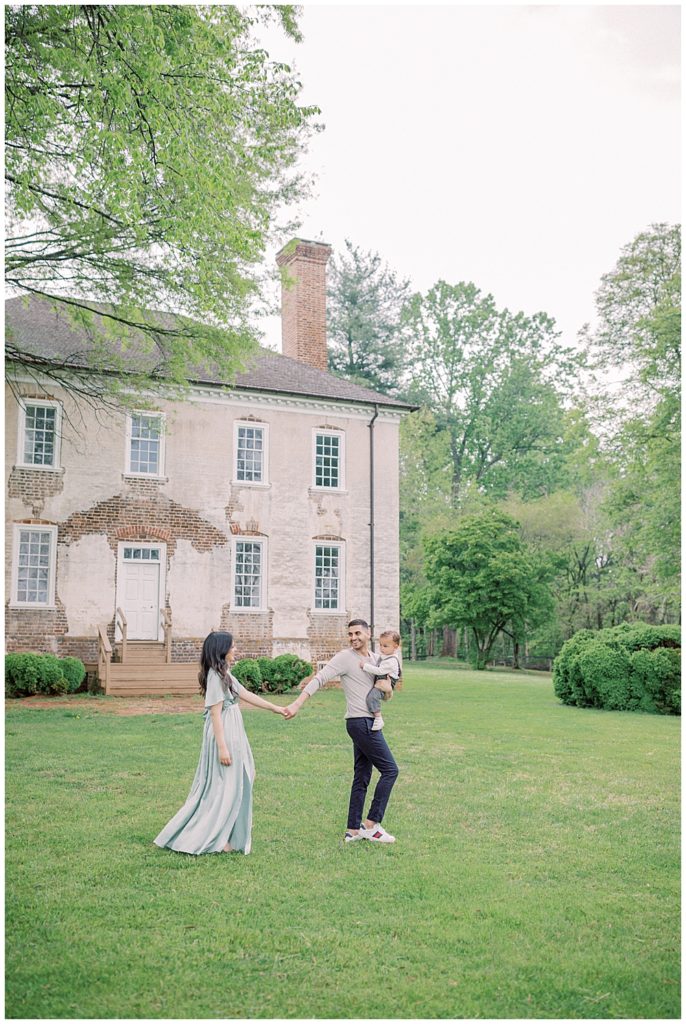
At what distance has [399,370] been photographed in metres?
→ 52.9

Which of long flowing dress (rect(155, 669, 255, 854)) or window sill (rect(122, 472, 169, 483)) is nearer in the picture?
long flowing dress (rect(155, 669, 255, 854))

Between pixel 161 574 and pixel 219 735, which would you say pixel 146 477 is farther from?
pixel 219 735

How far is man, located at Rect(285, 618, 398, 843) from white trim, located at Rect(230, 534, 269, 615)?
15443 millimetres

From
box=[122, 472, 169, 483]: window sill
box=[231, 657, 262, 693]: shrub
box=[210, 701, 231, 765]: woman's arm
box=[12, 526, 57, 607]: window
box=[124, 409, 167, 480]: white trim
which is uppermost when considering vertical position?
box=[124, 409, 167, 480]: white trim

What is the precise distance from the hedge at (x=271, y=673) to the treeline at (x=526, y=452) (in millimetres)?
11208

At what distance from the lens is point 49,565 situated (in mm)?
21016

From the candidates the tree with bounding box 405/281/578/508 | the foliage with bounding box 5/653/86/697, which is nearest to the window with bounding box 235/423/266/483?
the foliage with bounding box 5/653/86/697

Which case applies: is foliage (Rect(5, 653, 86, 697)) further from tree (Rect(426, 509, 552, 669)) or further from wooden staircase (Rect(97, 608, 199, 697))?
tree (Rect(426, 509, 552, 669))

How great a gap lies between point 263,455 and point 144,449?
3164mm

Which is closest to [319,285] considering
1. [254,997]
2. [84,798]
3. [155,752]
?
[155,752]

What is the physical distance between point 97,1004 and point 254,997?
0.76m

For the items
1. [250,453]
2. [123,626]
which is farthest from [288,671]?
[250,453]

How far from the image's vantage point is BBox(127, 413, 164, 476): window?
882 inches

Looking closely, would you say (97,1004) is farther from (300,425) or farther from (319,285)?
(319,285)
